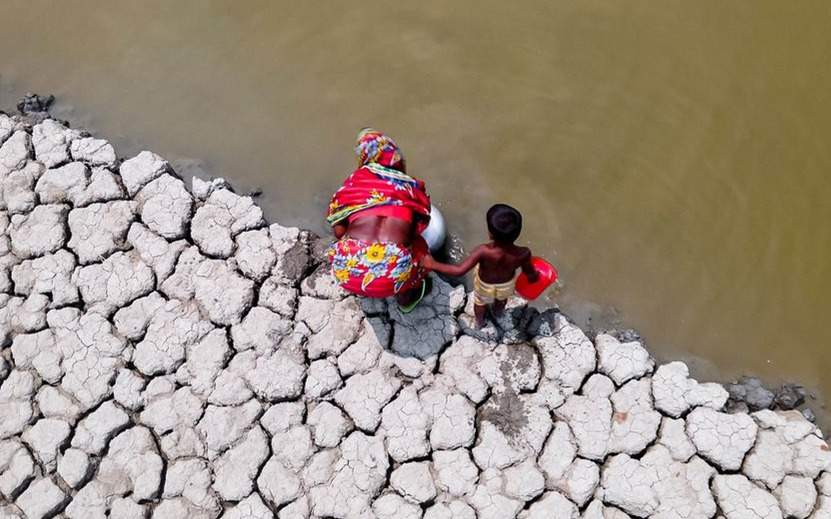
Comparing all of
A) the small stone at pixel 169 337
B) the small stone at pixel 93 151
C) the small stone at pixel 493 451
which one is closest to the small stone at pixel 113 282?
the small stone at pixel 169 337

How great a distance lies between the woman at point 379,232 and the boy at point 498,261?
17 centimetres

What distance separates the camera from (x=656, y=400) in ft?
10.1

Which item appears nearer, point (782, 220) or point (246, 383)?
point (246, 383)

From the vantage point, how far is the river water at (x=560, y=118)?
3.53 meters

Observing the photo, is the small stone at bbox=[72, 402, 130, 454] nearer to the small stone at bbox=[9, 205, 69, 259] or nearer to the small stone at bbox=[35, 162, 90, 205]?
the small stone at bbox=[9, 205, 69, 259]

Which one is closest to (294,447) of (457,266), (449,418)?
(449,418)

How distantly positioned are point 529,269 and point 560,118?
145cm

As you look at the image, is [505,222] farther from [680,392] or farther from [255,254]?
[255,254]

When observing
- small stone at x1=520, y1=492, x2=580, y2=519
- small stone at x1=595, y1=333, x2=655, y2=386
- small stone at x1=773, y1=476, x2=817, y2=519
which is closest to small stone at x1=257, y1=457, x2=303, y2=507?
small stone at x1=520, y1=492, x2=580, y2=519

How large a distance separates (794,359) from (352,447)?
2.24m

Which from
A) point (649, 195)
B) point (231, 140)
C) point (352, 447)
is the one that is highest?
point (649, 195)

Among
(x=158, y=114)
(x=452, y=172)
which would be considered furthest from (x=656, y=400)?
(x=158, y=114)

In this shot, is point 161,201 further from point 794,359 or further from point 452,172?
point 794,359

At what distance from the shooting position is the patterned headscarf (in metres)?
3.09
